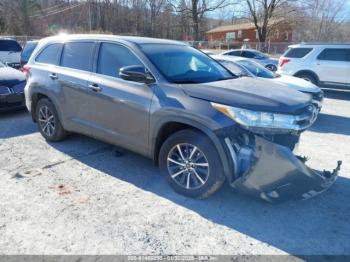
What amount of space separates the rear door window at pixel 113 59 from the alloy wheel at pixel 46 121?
4.98ft

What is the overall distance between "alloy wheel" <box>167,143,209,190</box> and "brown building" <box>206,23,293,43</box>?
43.3 metres

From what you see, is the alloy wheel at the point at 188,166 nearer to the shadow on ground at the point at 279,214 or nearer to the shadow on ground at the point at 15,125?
the shadow on ground at the point at 279,214

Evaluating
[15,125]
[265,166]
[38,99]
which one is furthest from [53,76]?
[265,166]

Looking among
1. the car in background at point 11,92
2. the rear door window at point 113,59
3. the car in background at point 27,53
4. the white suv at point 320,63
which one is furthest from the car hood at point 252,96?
the car in background at point 27,53

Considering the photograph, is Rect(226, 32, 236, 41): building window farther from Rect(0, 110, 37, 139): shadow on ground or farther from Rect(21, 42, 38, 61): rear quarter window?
Rect(0, 110, 37, 139): shadow on ground

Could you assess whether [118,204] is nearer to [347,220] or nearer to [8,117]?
[347,220]

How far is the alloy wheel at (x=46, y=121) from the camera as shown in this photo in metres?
5.39

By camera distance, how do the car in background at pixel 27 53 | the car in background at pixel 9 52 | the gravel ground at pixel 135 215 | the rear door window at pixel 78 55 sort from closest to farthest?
the gravel ground at pixel 135 215 < the rear door window at pixel 78 55 < the car in background at pixel 27 53 < the car in background at pixel 9 52

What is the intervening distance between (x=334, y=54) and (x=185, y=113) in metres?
10.0

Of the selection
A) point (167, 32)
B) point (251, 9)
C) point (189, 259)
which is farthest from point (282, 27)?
point (189, 259)

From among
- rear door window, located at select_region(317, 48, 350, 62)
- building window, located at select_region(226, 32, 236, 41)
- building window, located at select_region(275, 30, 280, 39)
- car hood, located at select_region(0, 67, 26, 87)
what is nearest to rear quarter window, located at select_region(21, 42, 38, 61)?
car hood, located at select_region(0, 67, 26, 87)

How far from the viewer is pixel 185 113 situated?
3.50 m

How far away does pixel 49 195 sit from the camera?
12.4 feet

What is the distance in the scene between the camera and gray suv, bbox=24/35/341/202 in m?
3.25
